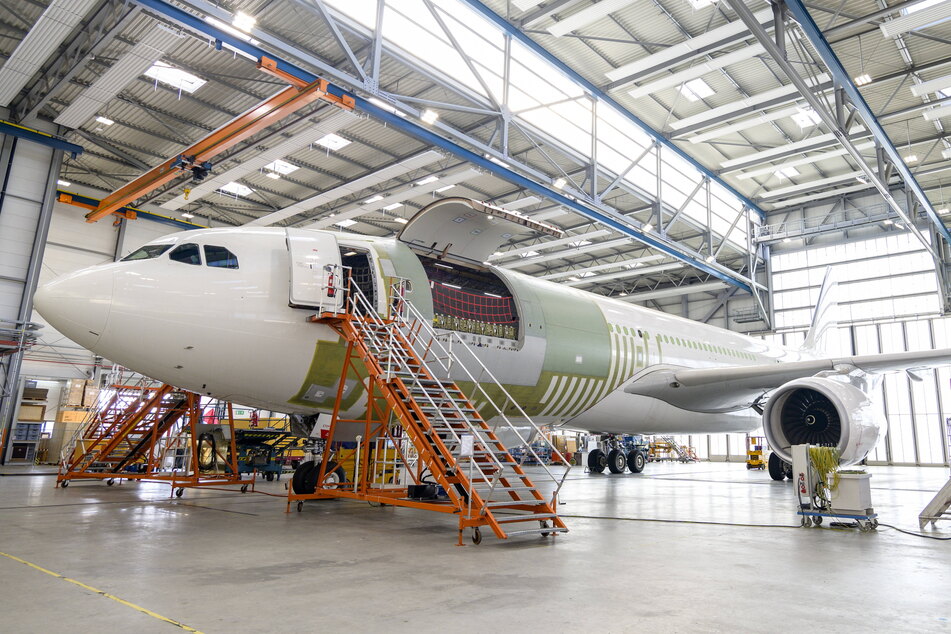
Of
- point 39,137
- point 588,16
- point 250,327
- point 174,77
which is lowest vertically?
point 250,327

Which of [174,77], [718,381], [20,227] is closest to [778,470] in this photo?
[718,381]

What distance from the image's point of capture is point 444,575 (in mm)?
4477

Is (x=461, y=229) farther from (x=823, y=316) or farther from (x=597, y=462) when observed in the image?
(x=823, y=316)

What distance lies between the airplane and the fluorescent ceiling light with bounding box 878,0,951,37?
6.55 metres

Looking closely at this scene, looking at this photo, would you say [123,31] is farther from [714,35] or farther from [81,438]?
[714,35]

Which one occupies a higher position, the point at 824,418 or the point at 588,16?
the point at 588,16

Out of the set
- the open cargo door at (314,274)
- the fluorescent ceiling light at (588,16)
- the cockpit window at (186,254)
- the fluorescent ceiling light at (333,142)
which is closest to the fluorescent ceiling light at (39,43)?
the fluorescent ceiling light at (333,142)

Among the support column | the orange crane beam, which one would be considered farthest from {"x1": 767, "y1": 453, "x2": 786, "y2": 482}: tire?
the support column

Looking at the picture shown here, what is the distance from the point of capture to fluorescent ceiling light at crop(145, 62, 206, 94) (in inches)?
627

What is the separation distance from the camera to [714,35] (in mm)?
13344

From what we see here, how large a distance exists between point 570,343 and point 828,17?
10141 mm

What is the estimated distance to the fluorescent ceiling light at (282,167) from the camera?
20.7 m

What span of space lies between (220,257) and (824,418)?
9272 mm

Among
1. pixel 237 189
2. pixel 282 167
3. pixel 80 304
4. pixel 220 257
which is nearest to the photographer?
pixel 80 304
